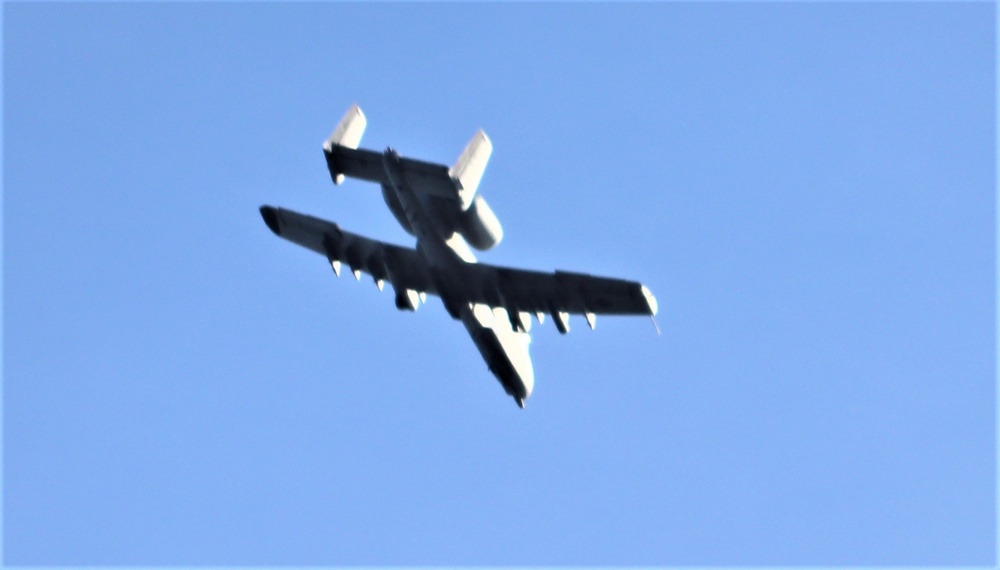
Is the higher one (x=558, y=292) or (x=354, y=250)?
(x=354, y=250)

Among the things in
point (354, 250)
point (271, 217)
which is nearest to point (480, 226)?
point (354, 250)

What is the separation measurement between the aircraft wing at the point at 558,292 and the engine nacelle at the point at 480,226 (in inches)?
72.4

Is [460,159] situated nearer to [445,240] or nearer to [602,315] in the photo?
[445,240]

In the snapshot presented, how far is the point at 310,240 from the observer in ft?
138

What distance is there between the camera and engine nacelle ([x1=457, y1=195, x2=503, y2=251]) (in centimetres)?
3625

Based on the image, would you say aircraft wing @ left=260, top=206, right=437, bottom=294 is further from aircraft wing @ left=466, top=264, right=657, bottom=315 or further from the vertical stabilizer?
the vertical stabilizer

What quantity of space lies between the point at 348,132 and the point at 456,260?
411cm

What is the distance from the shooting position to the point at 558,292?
3866 centimetres

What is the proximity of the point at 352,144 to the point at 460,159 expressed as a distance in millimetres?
3459

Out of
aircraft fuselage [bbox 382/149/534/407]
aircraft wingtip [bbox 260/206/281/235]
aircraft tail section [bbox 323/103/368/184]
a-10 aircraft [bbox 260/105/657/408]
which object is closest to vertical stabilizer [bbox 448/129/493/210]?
a-10 aircraft [bbox 260/105/657/408]

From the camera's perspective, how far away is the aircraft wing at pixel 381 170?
35438 millimetres

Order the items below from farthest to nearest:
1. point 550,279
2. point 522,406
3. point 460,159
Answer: point 522,406, point 550,279, point 460,159

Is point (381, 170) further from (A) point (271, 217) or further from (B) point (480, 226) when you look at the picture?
(A) point (271, 217)

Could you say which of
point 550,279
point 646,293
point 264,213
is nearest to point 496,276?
point 550,279
